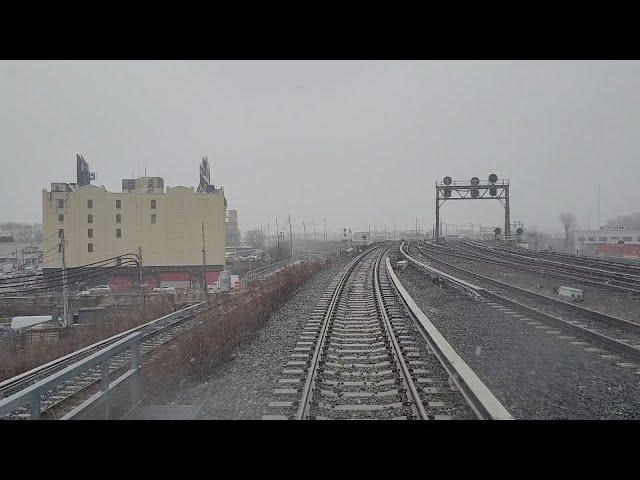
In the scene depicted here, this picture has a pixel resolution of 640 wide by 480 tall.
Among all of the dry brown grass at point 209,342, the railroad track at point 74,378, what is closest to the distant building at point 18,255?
the railroad track at point 74,378

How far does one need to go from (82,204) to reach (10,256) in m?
1.44

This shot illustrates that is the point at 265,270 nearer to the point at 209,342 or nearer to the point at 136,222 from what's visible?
the point at 136,222

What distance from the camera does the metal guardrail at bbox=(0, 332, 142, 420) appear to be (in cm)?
253

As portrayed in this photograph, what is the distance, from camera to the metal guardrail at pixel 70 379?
2533 millimetres

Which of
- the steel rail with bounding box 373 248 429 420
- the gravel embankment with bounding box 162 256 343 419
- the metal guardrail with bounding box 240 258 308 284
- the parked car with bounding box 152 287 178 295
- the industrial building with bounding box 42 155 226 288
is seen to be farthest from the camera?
the metal guardrail with bounding box 240 258 308 284

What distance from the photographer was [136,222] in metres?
8.09

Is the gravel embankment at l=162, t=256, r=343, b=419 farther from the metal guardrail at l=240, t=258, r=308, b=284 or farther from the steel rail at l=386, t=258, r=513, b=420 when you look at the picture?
the metal guardrail at l=240, t=258, r=308, b=284

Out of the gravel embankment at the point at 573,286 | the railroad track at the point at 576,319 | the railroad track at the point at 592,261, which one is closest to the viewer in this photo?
the railroad track at the point at 576,319

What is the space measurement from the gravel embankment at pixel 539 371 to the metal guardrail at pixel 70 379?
3.40 meters

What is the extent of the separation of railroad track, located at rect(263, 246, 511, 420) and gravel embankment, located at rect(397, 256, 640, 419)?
0.40 meters

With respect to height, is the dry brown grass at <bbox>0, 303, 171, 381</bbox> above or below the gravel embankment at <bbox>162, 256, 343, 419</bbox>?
below

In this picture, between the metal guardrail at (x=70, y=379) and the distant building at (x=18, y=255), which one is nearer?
the metal guardrail at (x=70, y=379)

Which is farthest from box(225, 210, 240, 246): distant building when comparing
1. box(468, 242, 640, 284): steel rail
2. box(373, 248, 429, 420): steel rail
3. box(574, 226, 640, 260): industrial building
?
box(574, 226, 640, 260): industrial building

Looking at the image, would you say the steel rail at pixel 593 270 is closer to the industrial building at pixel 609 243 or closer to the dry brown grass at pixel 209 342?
the industrial building at pixel 609 243
